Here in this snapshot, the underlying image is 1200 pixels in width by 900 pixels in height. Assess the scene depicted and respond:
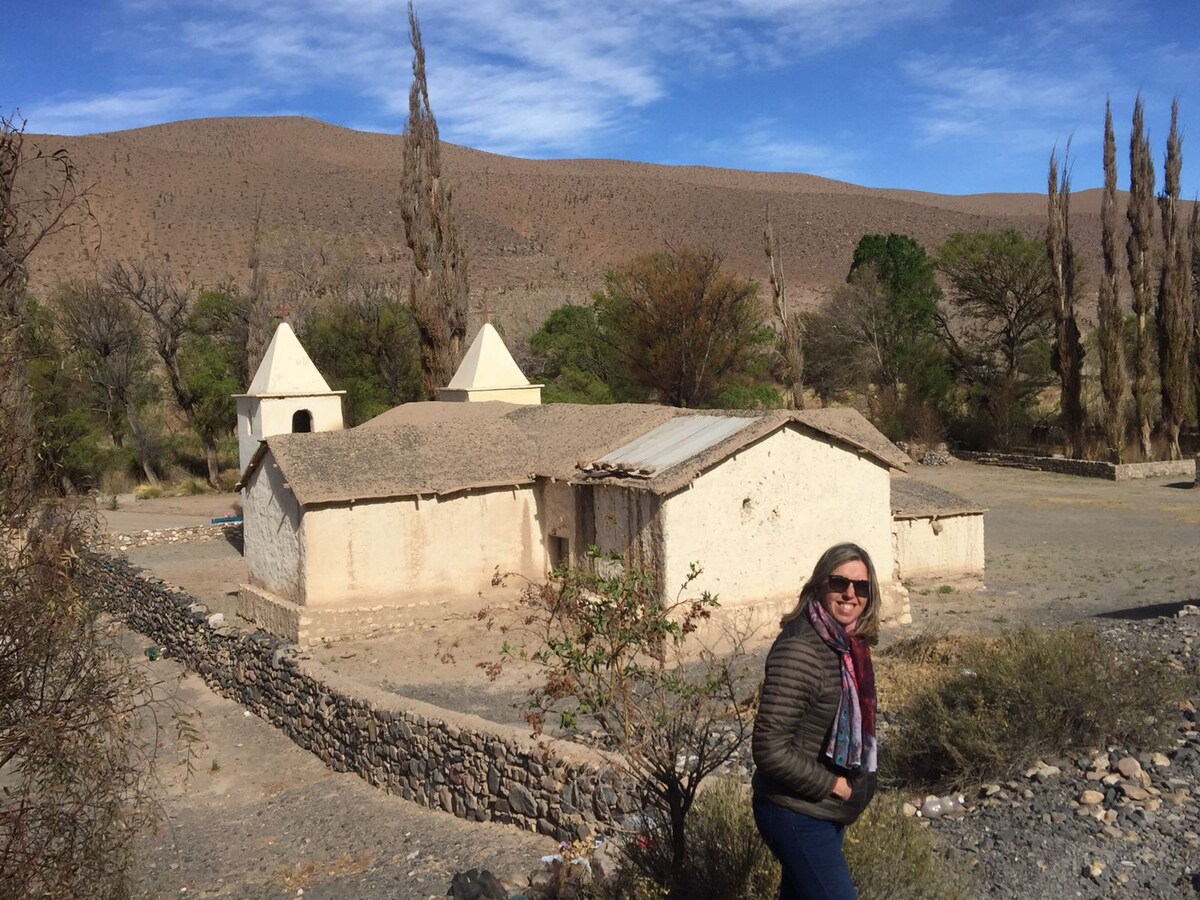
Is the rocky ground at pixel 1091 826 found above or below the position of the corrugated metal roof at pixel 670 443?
below

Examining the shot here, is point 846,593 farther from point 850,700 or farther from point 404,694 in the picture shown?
point 404,694

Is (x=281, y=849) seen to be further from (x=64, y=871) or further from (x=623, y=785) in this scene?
(x=64, y=871)

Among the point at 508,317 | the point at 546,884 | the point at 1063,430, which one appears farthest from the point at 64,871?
the point at 508,317

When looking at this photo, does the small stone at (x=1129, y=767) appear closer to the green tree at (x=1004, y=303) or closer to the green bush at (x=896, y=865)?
the green bush at (x=896, y=865)

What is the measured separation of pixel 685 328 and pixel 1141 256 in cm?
1477

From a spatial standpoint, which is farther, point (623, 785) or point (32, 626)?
point (623, 785)

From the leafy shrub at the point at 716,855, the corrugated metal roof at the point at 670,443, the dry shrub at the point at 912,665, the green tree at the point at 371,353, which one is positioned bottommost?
the dry shrub at the point at 912,665

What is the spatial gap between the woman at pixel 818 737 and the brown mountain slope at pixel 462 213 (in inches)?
2159

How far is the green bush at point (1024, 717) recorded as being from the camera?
742 centimetres

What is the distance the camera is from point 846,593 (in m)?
3.96

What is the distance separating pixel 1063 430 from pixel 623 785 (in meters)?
33.9

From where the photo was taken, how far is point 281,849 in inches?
393

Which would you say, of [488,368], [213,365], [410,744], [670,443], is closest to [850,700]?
[410,744]

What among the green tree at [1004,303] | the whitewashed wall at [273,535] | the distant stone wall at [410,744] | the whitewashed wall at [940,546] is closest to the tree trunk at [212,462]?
the whitewashed wall at [273,535]
